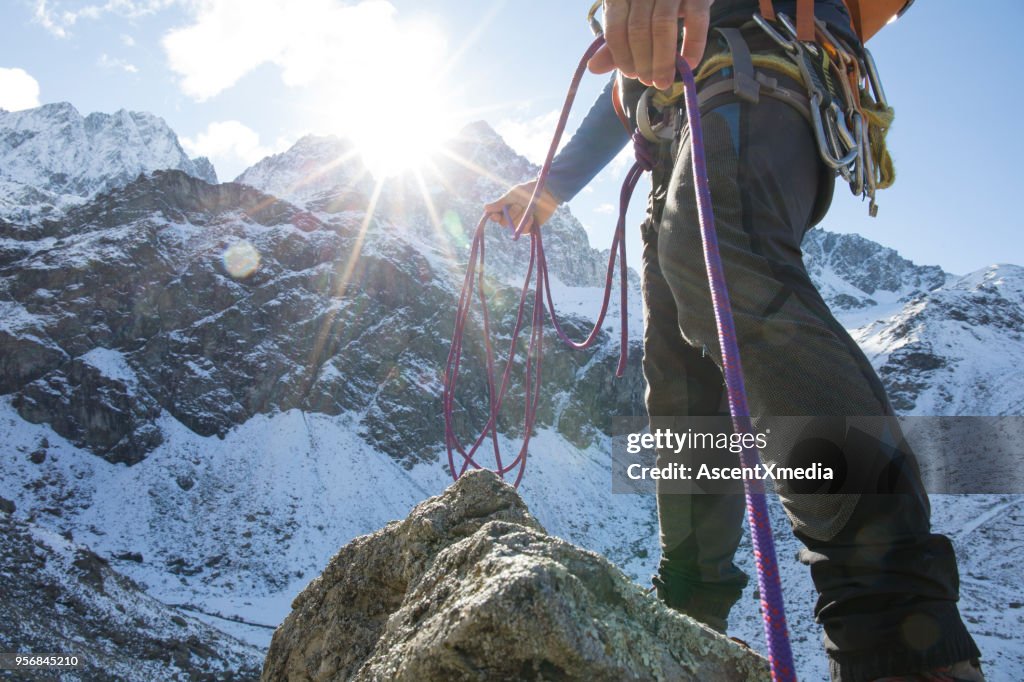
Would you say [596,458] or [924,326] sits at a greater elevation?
[924,326]

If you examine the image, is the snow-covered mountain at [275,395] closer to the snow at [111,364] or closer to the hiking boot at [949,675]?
the snow at [111,364]

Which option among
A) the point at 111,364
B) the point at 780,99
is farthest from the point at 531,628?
the point at 111,364

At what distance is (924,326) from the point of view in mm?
109375

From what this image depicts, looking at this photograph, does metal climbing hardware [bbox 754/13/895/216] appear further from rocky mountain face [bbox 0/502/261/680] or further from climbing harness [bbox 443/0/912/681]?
rocky mountain face [bbox 0/502/261/680]

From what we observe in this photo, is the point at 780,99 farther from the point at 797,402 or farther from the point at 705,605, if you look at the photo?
the point at 705,605

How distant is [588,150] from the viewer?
118 inches

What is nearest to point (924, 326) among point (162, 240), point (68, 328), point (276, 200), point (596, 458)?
point (596, 458)

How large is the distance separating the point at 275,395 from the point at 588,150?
83.0 metres

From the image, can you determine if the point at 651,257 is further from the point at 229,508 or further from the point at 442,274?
the point at 442,274

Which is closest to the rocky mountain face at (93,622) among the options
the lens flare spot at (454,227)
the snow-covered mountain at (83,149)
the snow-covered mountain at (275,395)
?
the snow-covered mountain at (275,395)

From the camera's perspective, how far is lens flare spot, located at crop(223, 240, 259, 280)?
86.1 meters

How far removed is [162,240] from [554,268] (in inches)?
2954

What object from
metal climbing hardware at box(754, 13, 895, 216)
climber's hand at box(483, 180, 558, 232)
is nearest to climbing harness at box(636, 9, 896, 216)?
metal climbing hardware at box(754, 13, 895, 216)

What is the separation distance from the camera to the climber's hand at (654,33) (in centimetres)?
161
